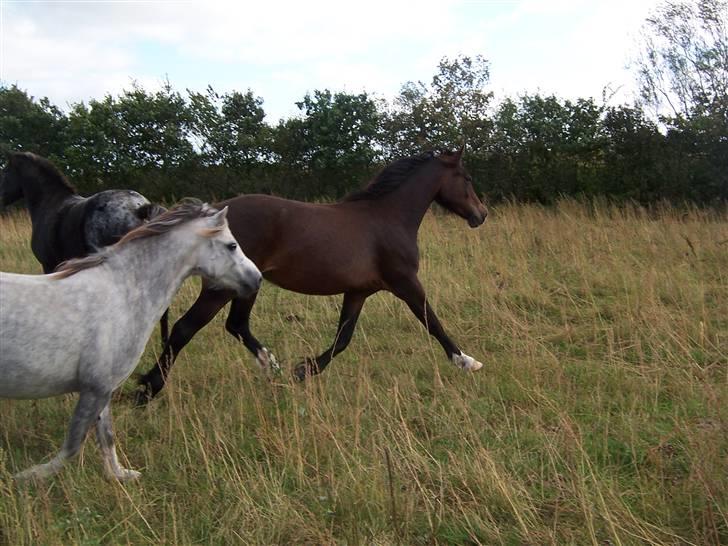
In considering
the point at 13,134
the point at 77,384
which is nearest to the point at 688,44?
the point at 13,134

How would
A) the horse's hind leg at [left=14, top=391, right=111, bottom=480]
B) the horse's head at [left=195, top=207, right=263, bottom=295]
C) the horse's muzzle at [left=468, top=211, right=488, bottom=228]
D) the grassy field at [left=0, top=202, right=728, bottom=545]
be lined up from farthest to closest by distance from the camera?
the horse's muzzle at [left=468, top=211, right=488, bottom=228] < the horse's head at [left=195, top=207, right=263, bottom=295] < the horse's hind leg at [left=14, top=391, right=111, bottom=480] < the grassy field at [left=0, top=202, right=728, bottom=545]

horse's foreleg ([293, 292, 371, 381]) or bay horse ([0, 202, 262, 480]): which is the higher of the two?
bay horse ([0, 202, 262, 480])

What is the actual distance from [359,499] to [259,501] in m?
0.48

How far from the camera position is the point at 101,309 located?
10.2 ft

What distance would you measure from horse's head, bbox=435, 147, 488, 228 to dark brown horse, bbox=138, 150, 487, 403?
17 cm

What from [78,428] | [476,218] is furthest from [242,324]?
[476,218]

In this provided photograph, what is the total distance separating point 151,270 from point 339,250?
2.20 m

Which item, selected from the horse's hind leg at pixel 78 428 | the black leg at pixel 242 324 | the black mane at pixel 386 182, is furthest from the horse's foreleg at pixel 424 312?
the horse's hind leg at pixel 78 428

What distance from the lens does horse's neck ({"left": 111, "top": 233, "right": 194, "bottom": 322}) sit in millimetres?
3256

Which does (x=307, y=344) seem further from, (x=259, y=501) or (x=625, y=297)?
(x=625, y=297)

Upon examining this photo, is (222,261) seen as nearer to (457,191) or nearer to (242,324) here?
(242,324)

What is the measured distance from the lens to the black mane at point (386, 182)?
5.89 meters

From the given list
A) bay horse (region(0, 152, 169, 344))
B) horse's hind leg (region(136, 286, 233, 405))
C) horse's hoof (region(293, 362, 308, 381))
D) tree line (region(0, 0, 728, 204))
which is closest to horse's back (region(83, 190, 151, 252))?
bay horse (region(0, 152, 169, 344))

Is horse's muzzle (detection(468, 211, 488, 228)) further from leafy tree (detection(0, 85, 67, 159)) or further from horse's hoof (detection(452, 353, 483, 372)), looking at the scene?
leafy tree (detection(0, 85, 67, 159))
